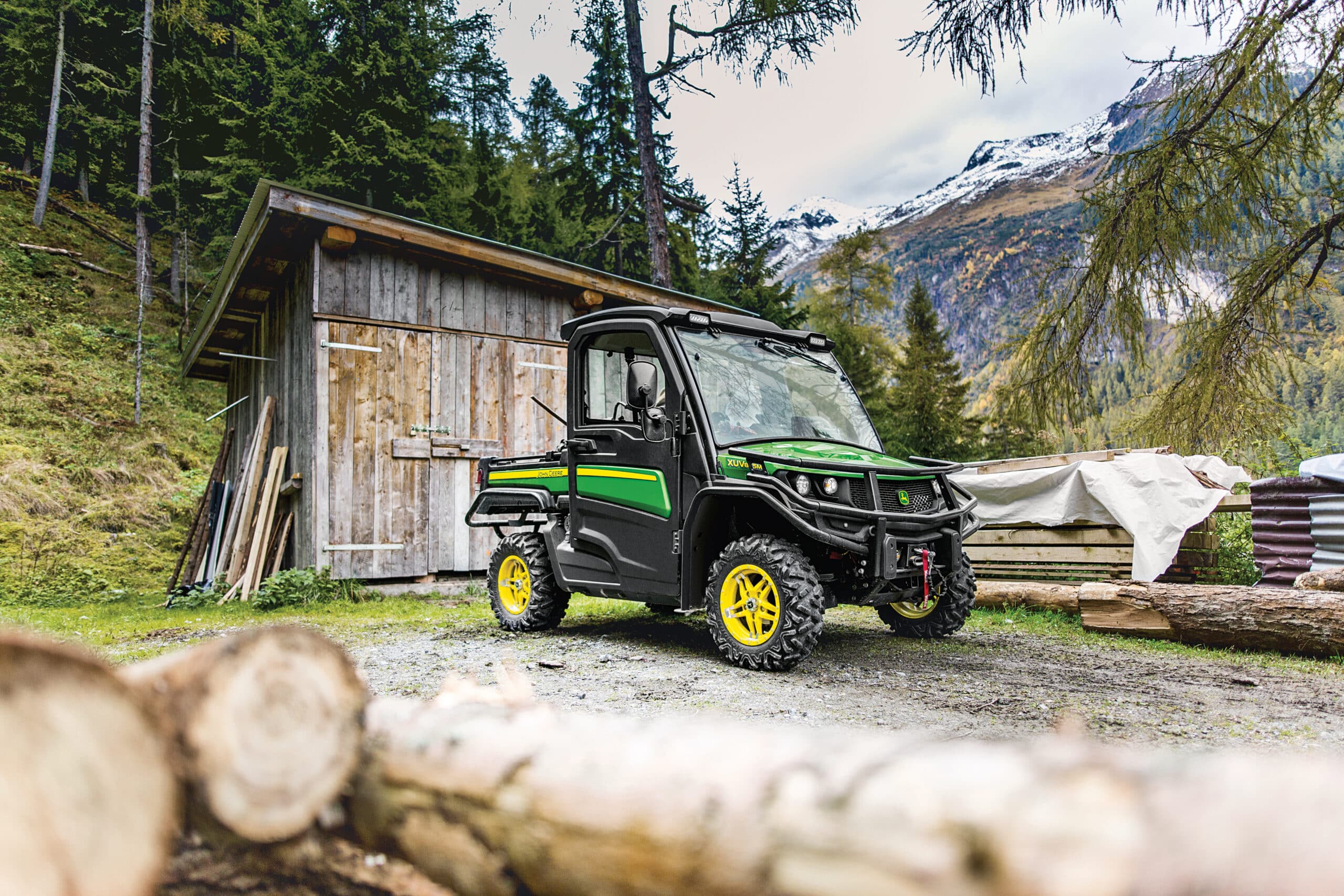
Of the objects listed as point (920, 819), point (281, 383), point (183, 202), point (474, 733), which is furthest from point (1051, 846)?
point (183, 202)

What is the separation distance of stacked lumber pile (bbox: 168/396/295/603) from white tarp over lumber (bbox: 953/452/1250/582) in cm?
860

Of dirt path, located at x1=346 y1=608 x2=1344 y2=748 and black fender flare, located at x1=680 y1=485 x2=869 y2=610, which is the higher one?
black fender flare, located at x1=680 y1=485 x2=869 y2=610

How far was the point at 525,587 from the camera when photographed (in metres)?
6.70

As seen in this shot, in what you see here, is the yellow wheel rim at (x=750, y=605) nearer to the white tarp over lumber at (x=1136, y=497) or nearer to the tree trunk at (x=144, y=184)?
the white tarp over lumber at (x=1136, y=497)

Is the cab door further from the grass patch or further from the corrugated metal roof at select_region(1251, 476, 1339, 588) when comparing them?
the grass patch

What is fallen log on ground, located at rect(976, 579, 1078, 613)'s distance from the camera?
7.65 metres

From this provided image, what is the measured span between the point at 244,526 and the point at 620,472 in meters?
7.29

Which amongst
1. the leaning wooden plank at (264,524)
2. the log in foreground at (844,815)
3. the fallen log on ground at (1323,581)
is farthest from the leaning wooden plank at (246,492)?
the fallen log on ground at (1323,581)

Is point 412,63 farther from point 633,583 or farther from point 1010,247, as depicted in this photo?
point 1010,247

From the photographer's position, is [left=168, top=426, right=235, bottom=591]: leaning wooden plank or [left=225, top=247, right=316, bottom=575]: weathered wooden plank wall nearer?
[left=225, top=247, right=316, bottom=575]: weathered wooden plank wall

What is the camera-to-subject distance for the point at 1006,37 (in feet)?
22.8

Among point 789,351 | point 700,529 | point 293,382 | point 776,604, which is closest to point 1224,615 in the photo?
point 776,604

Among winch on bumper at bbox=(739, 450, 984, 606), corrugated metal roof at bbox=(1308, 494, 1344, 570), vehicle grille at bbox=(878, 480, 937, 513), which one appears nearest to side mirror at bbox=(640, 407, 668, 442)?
winch on bumper at bbox=(739, 450, 984, 606)

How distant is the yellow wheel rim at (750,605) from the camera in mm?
4938
